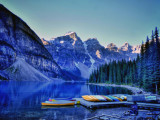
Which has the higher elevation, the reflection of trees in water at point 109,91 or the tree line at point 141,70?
the tree line at point 141,70

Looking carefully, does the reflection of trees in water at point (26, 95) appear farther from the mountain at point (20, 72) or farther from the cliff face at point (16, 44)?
the cliff face at point (16, 44)

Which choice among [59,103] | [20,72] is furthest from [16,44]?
[59,103]

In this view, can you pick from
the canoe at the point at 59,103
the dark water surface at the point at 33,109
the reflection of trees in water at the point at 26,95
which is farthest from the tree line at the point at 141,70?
the canoe at the point at 59,103

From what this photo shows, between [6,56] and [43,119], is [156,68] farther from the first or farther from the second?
[6,56]

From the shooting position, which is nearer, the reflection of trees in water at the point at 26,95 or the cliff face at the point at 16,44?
the reflection of trees in water at the point at 26,95

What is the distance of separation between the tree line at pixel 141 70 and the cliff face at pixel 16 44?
82.6 metres

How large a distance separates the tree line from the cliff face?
82.6m

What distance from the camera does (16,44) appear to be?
16250 centimetres

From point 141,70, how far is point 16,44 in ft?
479

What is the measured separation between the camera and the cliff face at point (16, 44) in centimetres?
13900

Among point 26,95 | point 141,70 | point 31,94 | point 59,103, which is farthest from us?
point 141,70

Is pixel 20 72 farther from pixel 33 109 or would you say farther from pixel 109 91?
pixel 33 109

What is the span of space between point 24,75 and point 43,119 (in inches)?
4834

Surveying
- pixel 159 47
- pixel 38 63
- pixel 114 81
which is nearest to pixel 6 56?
pixel 38 63
